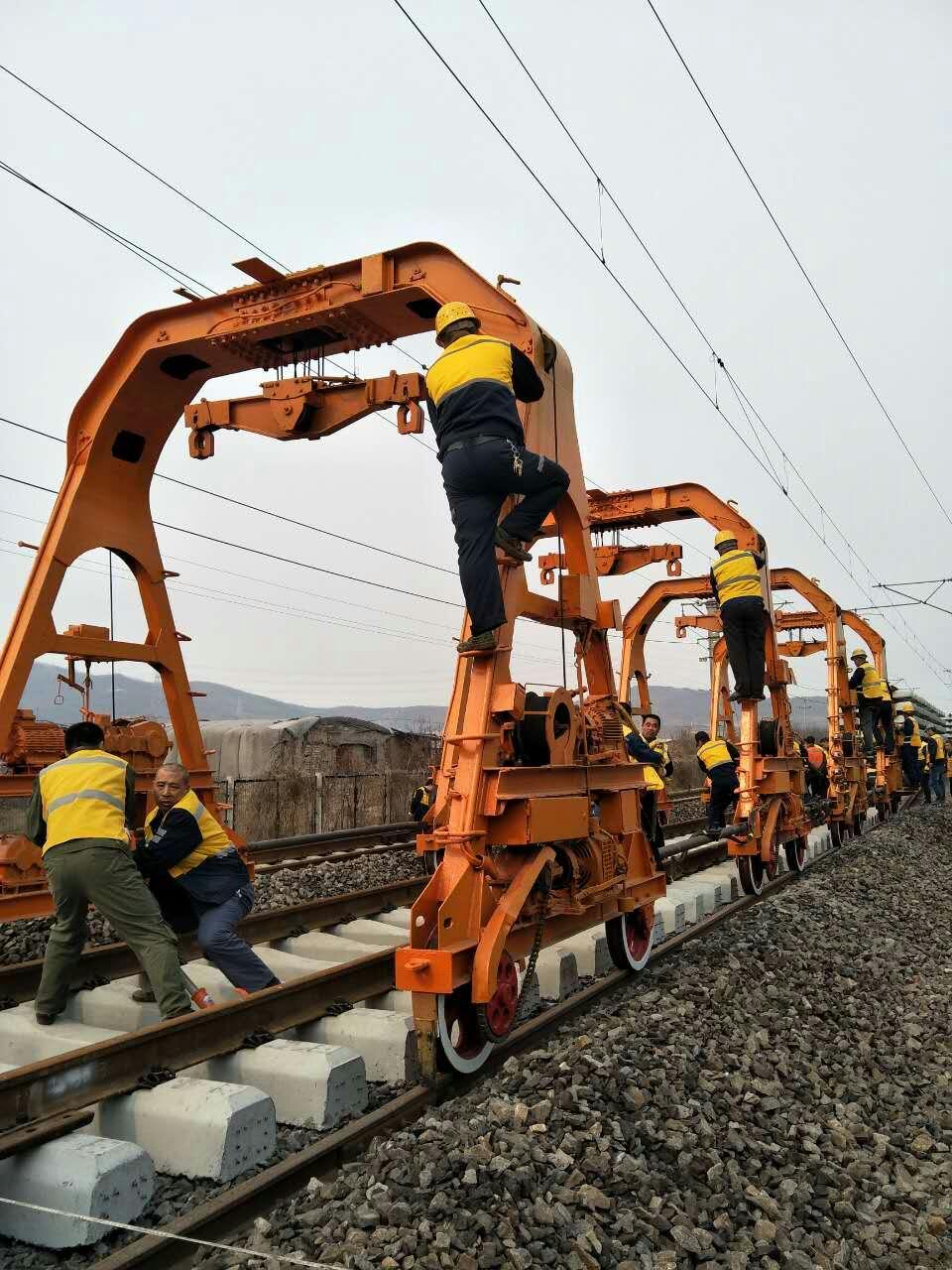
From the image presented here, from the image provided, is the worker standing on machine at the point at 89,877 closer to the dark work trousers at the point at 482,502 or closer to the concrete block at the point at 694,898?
the dark work trousers at the point at 482,502

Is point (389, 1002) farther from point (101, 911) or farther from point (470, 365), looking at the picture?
point (470, 365)

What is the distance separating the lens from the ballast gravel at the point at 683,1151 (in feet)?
9.72

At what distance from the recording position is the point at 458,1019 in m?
4.34

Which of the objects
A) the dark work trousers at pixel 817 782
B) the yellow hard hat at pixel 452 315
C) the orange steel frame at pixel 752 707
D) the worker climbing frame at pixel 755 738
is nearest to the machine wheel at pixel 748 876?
the worker climbing frame at pixel 755 738

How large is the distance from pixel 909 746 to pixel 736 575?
668 inches

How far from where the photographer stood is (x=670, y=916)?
7.95 metres

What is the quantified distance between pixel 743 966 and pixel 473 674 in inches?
122

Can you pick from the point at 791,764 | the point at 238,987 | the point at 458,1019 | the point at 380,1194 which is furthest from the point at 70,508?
the point at 791,764

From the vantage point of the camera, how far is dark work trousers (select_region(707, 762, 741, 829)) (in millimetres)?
10922

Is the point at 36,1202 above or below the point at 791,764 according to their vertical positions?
below

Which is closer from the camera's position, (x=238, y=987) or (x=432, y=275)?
(x=238, y=987)

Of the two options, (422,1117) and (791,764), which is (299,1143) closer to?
(422,1117)

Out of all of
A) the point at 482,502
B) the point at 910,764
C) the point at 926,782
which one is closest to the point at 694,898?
the point at 482,502

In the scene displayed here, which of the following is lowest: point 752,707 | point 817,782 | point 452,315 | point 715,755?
point 817,782
